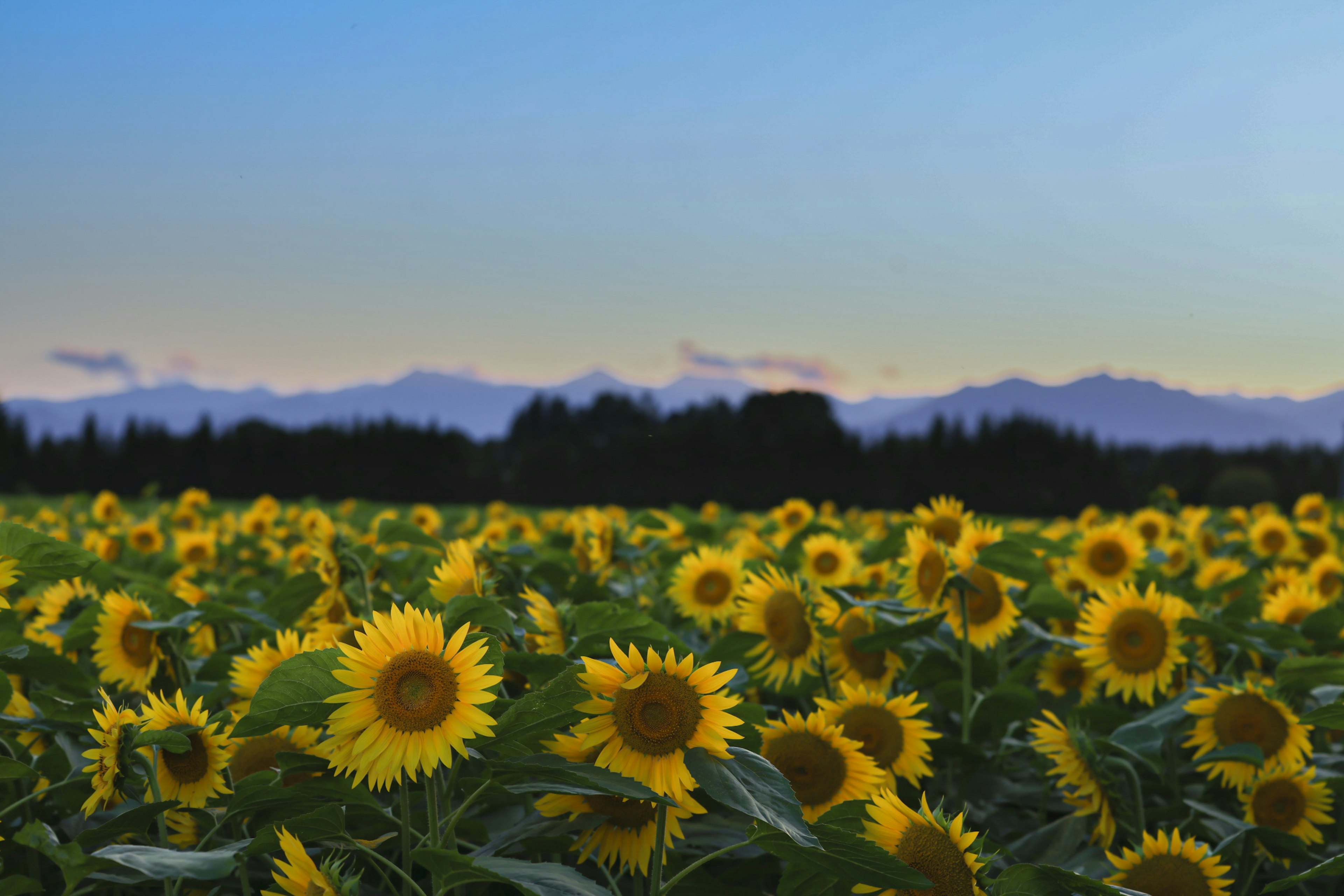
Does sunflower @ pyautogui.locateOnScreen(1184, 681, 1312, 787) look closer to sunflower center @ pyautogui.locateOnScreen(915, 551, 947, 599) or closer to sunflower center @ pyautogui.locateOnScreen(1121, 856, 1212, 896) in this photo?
sunflower center @ pyautogui.locateOnScreen(1121, 856, 1212, 896)

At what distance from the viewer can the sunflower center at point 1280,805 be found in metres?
2.53

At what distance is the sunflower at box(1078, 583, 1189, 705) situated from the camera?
9.97ft

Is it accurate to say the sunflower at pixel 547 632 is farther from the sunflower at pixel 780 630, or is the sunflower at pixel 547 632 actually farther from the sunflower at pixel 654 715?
the sunflower at pixel 780 630

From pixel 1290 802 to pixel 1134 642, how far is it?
0.64m

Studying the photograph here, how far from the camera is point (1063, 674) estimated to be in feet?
11.3

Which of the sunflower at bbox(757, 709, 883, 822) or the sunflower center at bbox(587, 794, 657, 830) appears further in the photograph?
the sunflower at bbox(757, 709, 883, 822)

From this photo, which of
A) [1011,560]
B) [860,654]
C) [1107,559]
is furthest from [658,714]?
[1107,559]

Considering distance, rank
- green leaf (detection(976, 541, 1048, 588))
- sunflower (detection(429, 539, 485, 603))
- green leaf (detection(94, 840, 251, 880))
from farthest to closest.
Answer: green leaf (detection(976, 541, 1048, 588)), sunflower (detection(429, 539, 485, 603)), green leaf (detection(94, 840, 251, 880))

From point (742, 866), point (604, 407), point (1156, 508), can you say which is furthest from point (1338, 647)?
point (604, 407)

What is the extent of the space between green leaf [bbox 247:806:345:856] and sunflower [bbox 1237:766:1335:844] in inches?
92.6

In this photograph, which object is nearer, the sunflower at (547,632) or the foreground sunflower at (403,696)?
the foreground sunflower at (403,696)

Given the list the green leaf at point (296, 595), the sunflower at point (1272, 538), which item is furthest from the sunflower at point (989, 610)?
the sunflower at point (1272, 538)

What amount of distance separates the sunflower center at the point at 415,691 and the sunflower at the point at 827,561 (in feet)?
8.54

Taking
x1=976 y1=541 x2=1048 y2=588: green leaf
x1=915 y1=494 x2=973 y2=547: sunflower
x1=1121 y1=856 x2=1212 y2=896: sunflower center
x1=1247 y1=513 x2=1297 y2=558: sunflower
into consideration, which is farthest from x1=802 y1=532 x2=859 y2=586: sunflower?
x1=1247 y1=513 x2=1297 y2=558: sunflower
